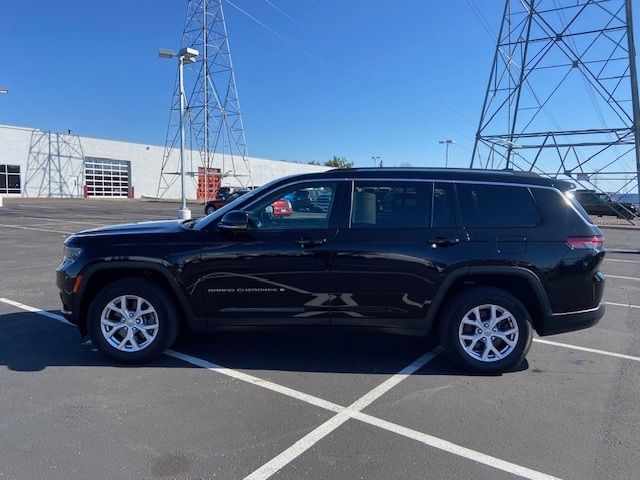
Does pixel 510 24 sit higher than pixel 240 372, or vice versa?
pixel 510 24

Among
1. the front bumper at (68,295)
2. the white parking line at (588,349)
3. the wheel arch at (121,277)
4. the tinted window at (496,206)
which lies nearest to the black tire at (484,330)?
the tinted window at (496,206)

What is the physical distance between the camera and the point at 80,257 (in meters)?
4.87

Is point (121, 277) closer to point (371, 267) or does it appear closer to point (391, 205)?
point (371, 267)

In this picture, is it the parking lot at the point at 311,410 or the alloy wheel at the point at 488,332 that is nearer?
the parking lot at the point at 311,410

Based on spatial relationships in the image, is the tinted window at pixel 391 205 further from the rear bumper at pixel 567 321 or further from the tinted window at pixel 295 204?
the rear bumper at pixel 567 321

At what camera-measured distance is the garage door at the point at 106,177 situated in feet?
160

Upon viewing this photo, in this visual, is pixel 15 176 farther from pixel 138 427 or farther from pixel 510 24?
pixel 138 427

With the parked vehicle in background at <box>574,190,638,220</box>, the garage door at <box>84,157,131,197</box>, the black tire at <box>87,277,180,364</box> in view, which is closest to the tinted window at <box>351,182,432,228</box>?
the black tire at <box>87,277,180,364</box>

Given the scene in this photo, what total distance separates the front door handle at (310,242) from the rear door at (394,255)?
14cm

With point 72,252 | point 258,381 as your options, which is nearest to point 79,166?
point 72,252

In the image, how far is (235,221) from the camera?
15.1ft

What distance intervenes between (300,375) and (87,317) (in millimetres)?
2103

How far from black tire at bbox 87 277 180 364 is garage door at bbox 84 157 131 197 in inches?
1876

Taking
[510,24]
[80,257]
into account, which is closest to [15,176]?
[510,24]
